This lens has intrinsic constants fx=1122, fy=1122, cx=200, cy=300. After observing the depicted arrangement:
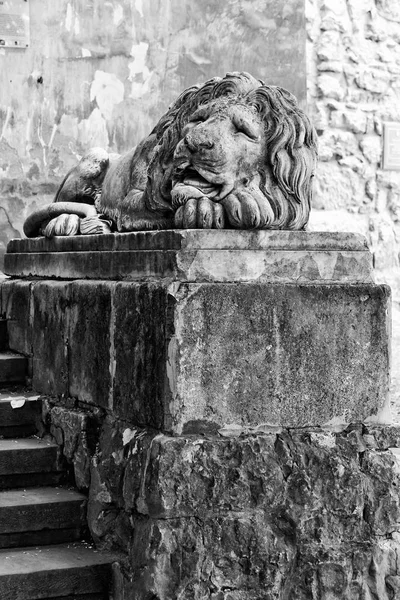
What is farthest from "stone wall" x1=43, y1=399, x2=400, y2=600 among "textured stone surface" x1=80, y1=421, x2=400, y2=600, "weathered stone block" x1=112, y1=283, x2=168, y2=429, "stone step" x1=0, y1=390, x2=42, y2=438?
"stone step" x1=0, y1=390, x2=42, y2=438

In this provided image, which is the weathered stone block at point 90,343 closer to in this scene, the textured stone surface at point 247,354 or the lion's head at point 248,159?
the textured stone surface at point 247,354

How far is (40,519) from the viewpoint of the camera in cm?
420

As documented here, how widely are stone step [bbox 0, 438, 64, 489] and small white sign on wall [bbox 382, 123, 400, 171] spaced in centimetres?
712

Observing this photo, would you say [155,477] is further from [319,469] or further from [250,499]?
[319,469]

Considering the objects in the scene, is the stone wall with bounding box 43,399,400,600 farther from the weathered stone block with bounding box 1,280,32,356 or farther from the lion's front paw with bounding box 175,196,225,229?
the weathered stone block with bounding box 1,280,32,356

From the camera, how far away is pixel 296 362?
12.3 ft

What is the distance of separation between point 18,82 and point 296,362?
18.1ft

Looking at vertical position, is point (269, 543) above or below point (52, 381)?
below

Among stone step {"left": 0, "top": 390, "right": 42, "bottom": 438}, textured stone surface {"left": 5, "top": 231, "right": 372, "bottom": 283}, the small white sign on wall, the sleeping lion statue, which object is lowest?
stone step {"left": 0, "top": 390, "right": 42, "bottom": 438}

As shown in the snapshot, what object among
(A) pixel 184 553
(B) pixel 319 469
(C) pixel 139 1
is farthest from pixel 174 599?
(C) pixel 139 1

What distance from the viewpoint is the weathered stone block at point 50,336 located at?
460cm

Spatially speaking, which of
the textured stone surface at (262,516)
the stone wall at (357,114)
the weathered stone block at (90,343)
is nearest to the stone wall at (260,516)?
the textured stone surface at (262,516)

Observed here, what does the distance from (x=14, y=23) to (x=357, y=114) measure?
367 cm

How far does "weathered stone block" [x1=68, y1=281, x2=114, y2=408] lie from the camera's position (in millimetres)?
4148
